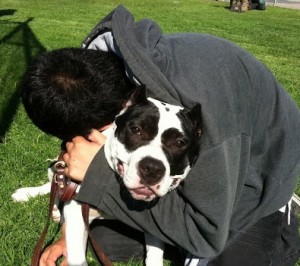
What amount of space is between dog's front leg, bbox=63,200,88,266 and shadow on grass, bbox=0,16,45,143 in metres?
1.96

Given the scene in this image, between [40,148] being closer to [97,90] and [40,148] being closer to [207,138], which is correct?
[97,90]

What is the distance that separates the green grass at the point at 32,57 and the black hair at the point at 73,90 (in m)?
0.95

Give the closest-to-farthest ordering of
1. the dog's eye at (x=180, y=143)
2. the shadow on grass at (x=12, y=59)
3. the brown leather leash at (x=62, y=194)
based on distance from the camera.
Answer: the dog's eye at (x=180, y=143) → the brown leather leash at (x=62, y=194) → the shadow on grass at (x=12, y=59)

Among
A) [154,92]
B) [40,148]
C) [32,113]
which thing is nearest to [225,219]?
[154,92]

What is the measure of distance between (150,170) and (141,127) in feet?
0.73

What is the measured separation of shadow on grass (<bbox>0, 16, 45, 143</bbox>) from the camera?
4.89 m

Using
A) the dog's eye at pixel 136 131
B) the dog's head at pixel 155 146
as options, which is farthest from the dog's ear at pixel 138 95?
the dog's eye at pixel 136 131

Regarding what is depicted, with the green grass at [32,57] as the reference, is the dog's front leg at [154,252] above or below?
above

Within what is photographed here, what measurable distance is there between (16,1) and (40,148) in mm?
16856

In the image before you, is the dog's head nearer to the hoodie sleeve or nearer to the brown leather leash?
the hoodie sleeve

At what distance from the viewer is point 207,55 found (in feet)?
7.20

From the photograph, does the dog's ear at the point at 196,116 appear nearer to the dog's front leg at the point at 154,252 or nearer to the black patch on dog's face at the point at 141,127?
the black patch on dog's face at the point at 141,127

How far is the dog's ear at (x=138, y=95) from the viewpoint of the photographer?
209 centimetres

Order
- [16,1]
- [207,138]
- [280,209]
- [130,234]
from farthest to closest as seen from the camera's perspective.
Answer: [16,1]
[130,234]
[280,209]
[207,138]
